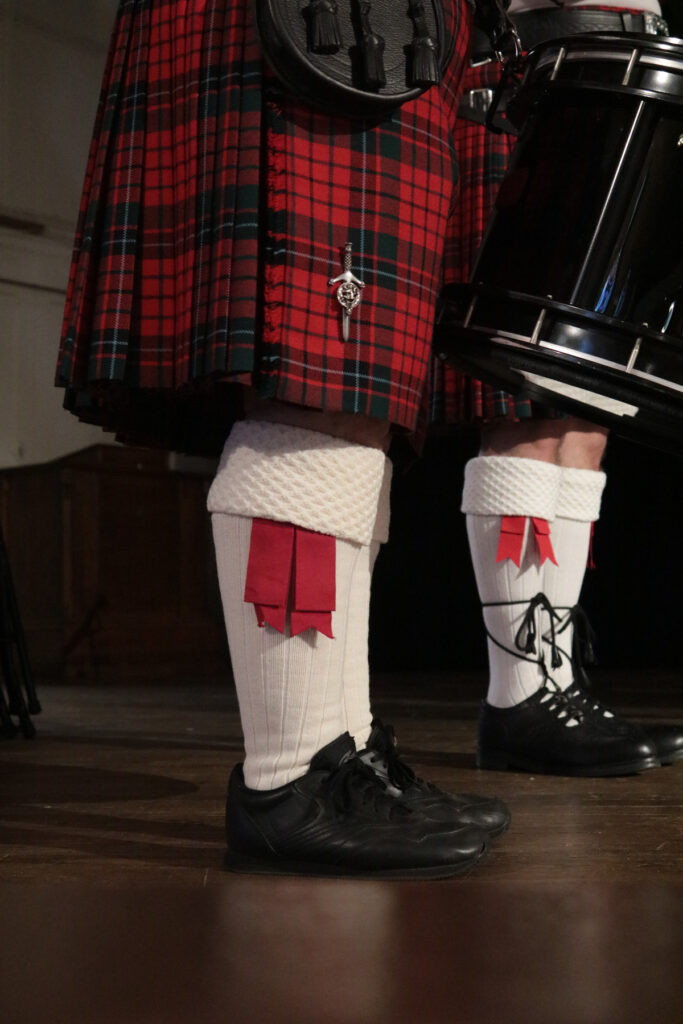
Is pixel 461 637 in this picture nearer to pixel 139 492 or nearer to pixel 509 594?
pixel 139 492

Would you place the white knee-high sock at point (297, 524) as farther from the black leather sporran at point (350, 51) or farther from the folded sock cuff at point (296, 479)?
the black leather sporran at point (350, 51)

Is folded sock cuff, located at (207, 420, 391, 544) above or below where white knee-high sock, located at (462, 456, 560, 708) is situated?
above

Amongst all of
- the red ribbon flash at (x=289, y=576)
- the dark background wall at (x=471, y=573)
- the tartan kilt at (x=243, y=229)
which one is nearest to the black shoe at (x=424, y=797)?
the red ribbon flash at (x=289, y=576)

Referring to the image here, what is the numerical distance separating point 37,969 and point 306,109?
2.04 ft

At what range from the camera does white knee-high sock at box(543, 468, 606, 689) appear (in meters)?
1.44

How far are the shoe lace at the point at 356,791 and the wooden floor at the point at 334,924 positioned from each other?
0.27 feet

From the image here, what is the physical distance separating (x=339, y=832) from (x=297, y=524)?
0.24 meters

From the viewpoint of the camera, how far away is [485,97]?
1391 mm

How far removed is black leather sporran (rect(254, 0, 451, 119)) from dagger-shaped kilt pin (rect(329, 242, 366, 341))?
113 millimetres

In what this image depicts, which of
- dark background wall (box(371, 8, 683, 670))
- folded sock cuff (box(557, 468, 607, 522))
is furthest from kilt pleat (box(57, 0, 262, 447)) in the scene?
dark background wall (box(371, 8, 683, 670))

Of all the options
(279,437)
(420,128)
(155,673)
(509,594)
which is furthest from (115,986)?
(155,673)

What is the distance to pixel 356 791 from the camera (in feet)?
2.90

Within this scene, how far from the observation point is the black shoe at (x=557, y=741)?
1311 mm

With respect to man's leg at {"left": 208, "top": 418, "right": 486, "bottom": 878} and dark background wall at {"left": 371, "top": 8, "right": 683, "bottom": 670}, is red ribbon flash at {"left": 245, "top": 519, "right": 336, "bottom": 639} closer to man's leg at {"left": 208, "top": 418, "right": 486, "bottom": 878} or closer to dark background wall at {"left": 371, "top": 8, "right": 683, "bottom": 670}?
man's leg at {"left": 208, "top": 418, "right": 486, "bottom": 878}
